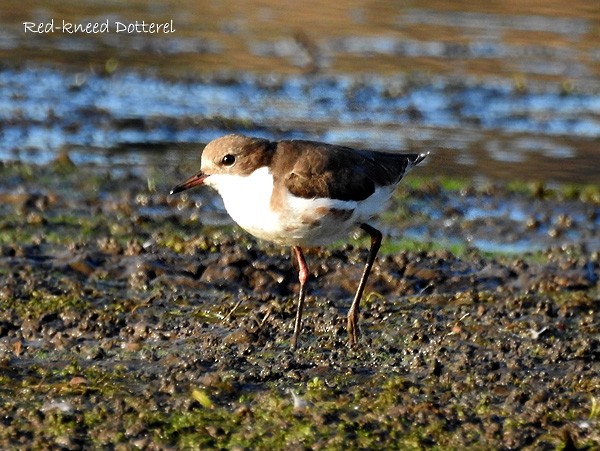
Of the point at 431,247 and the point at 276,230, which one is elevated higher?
the point at 276,230

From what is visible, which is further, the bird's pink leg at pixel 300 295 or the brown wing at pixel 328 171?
the bird's pink leg at pixel 300 295

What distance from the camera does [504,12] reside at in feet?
76.8

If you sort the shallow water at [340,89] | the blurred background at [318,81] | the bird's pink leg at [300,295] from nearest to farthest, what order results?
the bird's pink leg at [300,295], the shallow water at [340,89], the blurred background at [318,81]

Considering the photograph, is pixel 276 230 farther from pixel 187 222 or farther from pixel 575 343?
pixel 187 222

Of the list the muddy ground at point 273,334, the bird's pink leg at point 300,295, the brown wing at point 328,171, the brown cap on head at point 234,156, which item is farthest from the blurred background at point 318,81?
the brown cap on head at point 234,156

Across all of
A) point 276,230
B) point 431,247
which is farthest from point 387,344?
point 431,247

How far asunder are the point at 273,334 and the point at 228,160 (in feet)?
3.67

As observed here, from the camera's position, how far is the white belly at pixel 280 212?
23.0 feet

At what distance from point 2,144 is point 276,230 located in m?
7.23

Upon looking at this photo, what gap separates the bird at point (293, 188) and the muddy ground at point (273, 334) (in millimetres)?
621

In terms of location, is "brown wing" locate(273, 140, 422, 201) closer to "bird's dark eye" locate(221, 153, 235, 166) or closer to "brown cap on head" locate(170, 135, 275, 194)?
"brown cap on head" locate(170, 135, 275, 194)

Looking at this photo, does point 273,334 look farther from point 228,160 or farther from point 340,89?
point 340,89

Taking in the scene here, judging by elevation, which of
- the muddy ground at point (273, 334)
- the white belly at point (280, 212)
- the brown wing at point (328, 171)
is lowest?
the muddy ground at point (273, 334)

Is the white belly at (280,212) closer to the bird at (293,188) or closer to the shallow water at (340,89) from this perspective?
the bird at (293,188)
